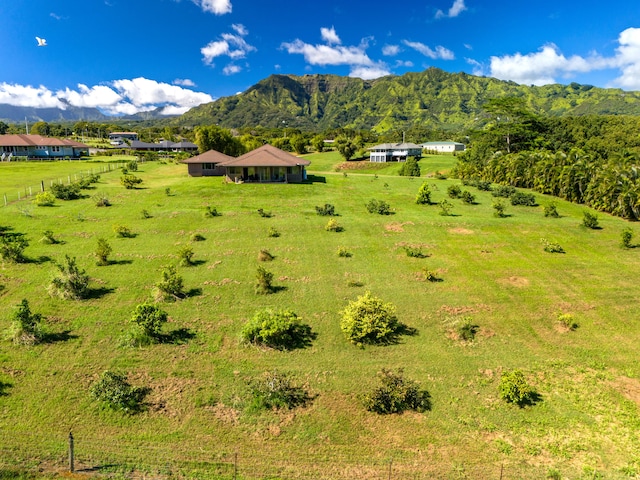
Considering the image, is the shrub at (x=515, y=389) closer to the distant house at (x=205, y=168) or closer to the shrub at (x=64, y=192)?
the shrub at (x=64, y=192)

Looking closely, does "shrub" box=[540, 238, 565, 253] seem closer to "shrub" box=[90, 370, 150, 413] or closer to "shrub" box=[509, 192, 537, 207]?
"shrub" box=[509, 192, 537, 207]

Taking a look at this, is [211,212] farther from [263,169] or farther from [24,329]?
[24,329]

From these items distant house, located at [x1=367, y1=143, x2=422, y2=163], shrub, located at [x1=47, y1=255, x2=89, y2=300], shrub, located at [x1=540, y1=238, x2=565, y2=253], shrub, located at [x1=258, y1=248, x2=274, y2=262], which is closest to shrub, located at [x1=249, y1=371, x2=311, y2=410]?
shrub, located at [x1=47, y1=255, x2=89, y2=300]

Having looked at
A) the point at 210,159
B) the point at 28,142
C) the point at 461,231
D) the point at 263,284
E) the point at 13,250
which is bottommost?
the point at 263,284

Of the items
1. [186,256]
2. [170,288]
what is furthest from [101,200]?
[170,288]

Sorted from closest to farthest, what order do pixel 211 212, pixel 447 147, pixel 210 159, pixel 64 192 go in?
1. pixel 211 212
2. pixel 64 192
3. pixel 210 159
4. pixel 447 147

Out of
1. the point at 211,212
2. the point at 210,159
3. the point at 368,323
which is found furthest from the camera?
the point at 210,159

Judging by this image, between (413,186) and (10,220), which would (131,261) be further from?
(413,186)

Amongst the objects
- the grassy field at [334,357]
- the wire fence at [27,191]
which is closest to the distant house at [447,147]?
the grassy field at [334,357]
